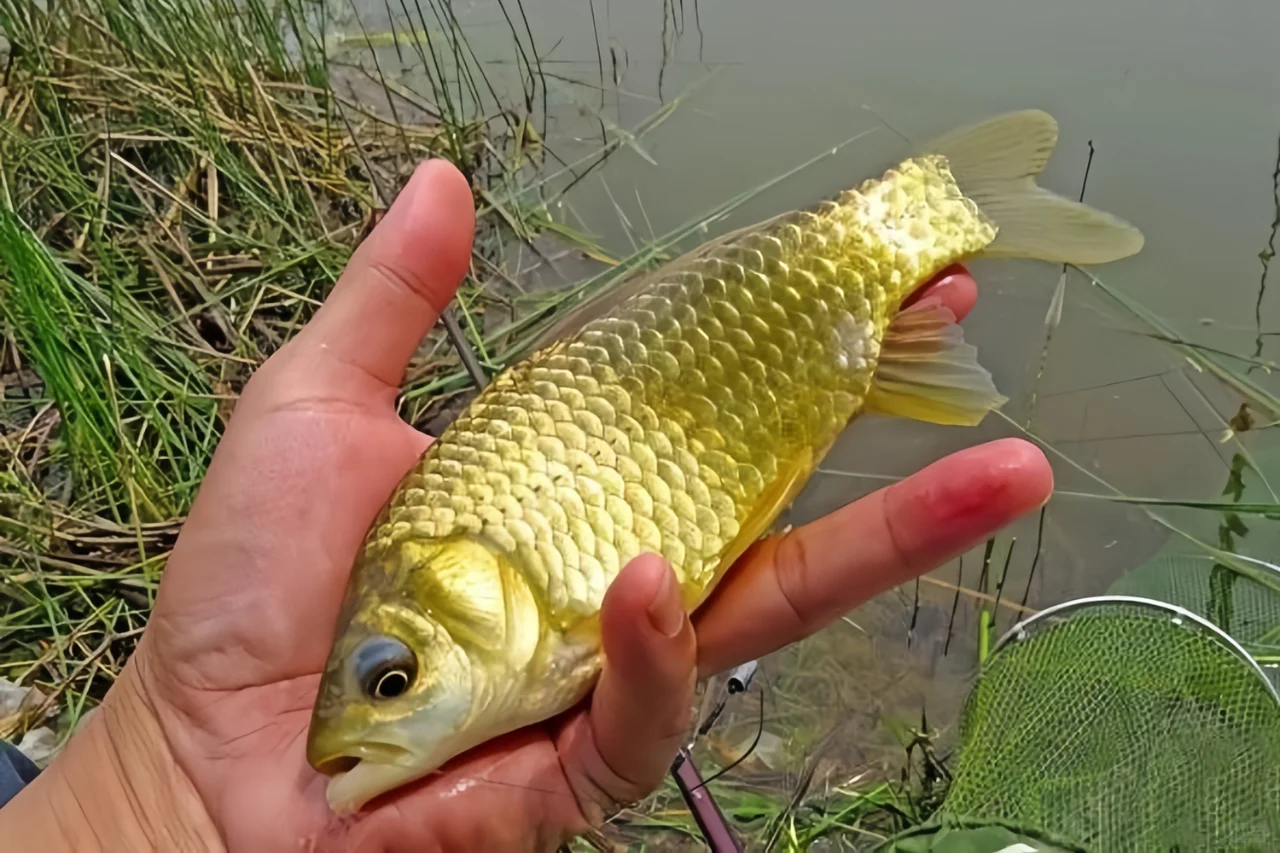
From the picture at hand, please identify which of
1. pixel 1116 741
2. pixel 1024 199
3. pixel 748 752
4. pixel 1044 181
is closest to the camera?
pixel 1024 199

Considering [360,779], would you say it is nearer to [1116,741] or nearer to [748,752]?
[748,752]

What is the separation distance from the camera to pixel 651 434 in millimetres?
1073

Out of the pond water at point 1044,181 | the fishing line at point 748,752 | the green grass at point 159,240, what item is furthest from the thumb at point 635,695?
the green grass at point 159,240

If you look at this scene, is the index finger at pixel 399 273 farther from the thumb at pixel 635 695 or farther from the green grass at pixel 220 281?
the green grass at pixel 220 281

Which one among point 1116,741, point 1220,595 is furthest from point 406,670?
point 1220,595

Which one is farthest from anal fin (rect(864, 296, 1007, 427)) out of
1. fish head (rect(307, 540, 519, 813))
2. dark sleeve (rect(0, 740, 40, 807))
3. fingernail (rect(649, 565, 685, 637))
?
dark sleeve (rect(0, 740, 40, 807))

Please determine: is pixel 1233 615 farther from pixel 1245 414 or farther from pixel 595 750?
pixel 595 750

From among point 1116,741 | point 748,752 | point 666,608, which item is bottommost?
point 748,752

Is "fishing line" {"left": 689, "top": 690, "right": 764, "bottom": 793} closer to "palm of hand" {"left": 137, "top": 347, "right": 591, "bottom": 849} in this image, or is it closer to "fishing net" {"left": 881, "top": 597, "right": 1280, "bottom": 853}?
"fishing net" {"left": 881, "top": 597, "right": 1280, "bottom": 853}

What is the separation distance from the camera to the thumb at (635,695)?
2.92 ft

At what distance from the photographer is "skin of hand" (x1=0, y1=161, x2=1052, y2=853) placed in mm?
995

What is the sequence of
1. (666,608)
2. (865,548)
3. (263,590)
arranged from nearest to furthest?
(666,608) → (865,548) → (263,590)

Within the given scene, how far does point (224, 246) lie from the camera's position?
8.42 feet

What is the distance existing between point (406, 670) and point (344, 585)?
0.99 ft
